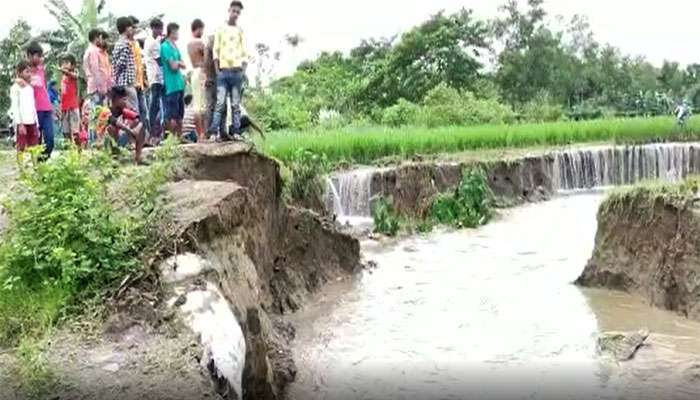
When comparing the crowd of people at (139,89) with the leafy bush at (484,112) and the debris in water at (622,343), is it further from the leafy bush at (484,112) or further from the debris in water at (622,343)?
the leafy bush at (484,112)

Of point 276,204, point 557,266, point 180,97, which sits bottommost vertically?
point 557,266

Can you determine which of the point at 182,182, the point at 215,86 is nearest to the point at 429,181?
the point at 215,86

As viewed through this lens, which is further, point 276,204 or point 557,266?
point 557,266

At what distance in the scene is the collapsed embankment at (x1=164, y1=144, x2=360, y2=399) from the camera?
5805 mm

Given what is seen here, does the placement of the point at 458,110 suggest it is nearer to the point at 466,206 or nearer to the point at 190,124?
the point at 466,206

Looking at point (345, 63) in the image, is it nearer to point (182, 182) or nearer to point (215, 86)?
point (215, 86)

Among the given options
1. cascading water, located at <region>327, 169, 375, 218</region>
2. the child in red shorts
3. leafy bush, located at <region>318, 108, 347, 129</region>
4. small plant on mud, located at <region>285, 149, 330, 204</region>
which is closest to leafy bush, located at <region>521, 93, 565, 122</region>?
leafy bush, located at <region>318, 108, 347, 129</region>

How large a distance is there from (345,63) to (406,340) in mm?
28464

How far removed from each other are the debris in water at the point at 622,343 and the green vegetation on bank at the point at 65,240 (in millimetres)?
3872

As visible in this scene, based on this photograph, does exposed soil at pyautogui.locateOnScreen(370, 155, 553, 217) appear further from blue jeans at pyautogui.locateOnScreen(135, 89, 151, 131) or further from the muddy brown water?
blue jeans at pyautogui.locateOnScreen(135, 89, 151, 131)

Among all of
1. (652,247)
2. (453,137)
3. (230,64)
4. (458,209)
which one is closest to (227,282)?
(230,64)

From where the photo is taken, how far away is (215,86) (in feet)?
36.2

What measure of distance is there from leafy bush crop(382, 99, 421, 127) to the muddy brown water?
14.0 metres

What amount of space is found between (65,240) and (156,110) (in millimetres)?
5709
